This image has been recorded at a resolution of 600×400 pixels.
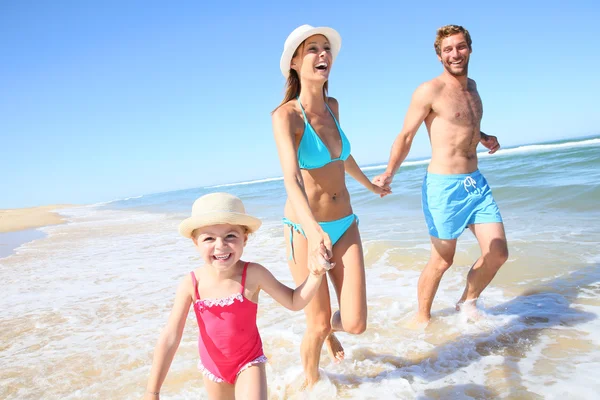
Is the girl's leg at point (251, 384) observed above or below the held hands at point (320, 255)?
below

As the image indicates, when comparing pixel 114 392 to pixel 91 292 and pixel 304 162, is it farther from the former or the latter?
pixel 91 292

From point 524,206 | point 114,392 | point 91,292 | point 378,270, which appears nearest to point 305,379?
point 114,392

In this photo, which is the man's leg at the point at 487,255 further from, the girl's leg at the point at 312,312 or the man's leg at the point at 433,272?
the girl's leg at the point at 312,312

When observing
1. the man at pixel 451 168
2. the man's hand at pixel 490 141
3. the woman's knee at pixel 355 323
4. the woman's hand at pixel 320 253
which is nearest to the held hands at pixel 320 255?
the woman's hand at pixel 320 253

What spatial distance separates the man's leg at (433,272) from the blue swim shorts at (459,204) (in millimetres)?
92

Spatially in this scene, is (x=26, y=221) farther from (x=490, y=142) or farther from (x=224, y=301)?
(x=224, y=301)

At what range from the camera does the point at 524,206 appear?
9852mm

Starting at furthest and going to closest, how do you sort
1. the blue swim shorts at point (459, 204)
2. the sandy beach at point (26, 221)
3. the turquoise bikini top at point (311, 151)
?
1. the sandy beach at point (26, 221)
2. the blue swim shorts at point (459, 204)
3. the turquoise bikini top at point (311, 151)

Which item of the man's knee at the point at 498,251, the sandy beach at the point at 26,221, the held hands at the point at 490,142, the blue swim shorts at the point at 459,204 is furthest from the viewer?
the sandy beach at the point at 26,221

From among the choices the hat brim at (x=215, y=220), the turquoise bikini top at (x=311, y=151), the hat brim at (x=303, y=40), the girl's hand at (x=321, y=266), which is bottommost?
the girl's hand at (x=321, y=266)

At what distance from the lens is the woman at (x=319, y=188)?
2.98 metres

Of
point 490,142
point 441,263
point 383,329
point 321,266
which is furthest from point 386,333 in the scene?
point 321,266

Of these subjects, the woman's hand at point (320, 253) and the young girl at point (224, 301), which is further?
the young girl at point (224, 301)

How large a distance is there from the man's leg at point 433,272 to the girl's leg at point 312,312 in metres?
1.42
